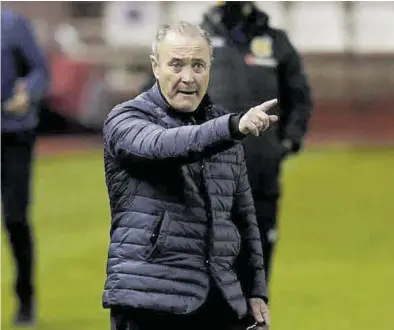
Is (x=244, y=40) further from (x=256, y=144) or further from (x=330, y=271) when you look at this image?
(x=330, y=271)

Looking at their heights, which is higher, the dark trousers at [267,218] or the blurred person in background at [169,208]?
the blurred person in background at [169,208]

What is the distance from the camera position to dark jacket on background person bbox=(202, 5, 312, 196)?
7.62 metres

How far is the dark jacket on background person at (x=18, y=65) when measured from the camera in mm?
8836

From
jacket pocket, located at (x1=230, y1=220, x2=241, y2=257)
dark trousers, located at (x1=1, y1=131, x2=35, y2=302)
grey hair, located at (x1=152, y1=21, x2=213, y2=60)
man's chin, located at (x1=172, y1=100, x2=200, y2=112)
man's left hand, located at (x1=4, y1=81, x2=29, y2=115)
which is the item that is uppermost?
grey hair, located at (x1=152, y1=21, x2=213, y2=60)

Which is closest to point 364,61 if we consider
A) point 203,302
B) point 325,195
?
point 325,195

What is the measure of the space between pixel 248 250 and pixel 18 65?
3812 millimetres

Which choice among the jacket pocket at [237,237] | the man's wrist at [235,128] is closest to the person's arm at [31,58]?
the jacket pocket at [237,237]

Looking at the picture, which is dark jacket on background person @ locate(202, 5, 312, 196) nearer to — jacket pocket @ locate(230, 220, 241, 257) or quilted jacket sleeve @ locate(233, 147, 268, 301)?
quilted jacket sleeve @ locate(233, 147, 268, 301)

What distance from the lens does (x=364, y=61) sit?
26.1 meters

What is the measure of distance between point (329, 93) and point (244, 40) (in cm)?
1863

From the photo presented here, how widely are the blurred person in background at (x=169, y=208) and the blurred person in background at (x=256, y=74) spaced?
2297 millimetres

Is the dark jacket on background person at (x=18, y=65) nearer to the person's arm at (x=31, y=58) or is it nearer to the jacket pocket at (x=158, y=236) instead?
the person's arm at (x=31, y=58)

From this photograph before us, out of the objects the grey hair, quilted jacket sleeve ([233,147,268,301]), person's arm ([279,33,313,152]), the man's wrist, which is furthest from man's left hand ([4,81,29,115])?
the man's wrist

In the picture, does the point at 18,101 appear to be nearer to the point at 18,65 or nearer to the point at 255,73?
the point at 18,65
